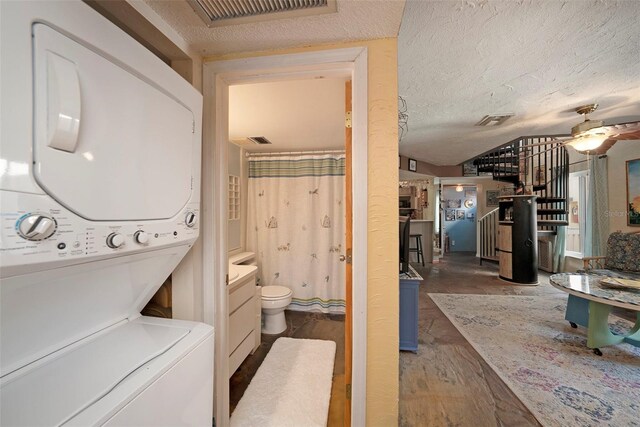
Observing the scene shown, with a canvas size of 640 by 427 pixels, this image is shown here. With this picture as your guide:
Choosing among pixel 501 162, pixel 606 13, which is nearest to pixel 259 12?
pixel 606 13

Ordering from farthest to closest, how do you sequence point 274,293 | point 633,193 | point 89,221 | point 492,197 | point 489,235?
point 492,197
point 489,235
point 633,193
point 274,293
point 89,221

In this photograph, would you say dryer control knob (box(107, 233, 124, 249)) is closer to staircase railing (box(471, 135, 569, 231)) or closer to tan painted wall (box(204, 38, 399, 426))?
tan painted wall (box(204, 38, 399, 426))

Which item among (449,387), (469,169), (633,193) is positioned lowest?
(449,387)

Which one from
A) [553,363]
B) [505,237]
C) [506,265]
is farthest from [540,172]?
[553,363]

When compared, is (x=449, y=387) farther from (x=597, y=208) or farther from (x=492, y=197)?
(x=492, y=197)

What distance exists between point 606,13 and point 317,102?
1700 millimetres

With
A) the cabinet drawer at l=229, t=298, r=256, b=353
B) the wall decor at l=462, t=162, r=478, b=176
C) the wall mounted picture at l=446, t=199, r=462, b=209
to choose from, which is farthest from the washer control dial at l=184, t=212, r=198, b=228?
the wall mounted picture at l=446, t=199, r=462, b=209

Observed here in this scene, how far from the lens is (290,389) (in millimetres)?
1608

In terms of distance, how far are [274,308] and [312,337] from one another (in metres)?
0.46

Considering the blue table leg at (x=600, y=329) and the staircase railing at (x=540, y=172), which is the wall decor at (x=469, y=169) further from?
the blue table leg at (x=600, y=329)

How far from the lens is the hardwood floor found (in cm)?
142

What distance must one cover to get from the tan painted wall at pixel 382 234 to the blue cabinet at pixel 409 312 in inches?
42.2

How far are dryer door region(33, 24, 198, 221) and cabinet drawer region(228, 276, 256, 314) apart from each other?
0.97 meters

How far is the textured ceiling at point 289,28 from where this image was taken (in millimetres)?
861
